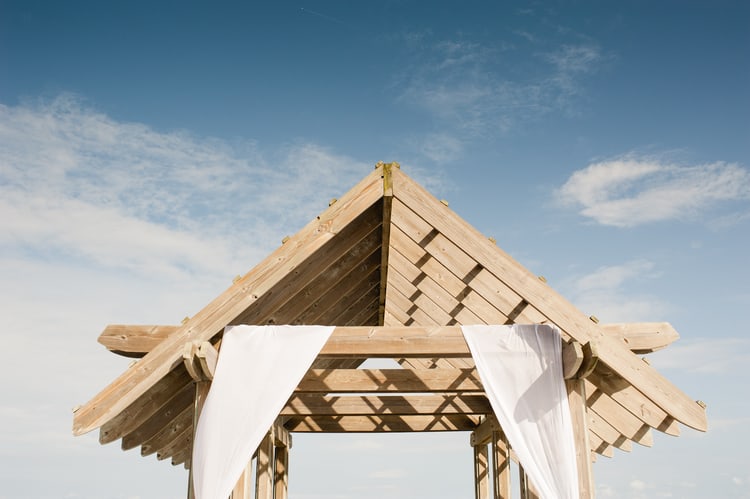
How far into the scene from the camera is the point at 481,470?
10781 millimetres

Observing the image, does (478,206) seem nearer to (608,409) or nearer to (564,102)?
(564,102)

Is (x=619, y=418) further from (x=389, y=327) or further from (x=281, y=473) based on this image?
(x=281, y=473)

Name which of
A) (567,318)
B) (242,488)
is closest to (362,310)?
(242,488)

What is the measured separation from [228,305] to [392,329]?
1.45m

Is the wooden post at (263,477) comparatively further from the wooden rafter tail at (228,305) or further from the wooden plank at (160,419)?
the wooden rafter tail at (228,305)

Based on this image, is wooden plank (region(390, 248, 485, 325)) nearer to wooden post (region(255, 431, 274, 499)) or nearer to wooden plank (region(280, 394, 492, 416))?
wooden plank (region(280, 394, 492, 416))

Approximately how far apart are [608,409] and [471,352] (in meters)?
2.57

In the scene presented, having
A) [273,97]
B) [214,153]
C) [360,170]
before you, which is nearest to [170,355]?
[360,170]

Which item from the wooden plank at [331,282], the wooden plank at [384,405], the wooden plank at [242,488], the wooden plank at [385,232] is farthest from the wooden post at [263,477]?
the wooden plank at [242,488]

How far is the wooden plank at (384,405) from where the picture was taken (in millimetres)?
8648

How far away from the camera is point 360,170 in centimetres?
593

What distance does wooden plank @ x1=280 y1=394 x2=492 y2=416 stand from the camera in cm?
865

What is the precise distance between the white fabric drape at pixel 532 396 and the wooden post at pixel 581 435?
87 millimetres

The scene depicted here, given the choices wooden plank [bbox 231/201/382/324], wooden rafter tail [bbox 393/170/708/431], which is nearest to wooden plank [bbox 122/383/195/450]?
wooden plank [bbox 231/201/382/324]
